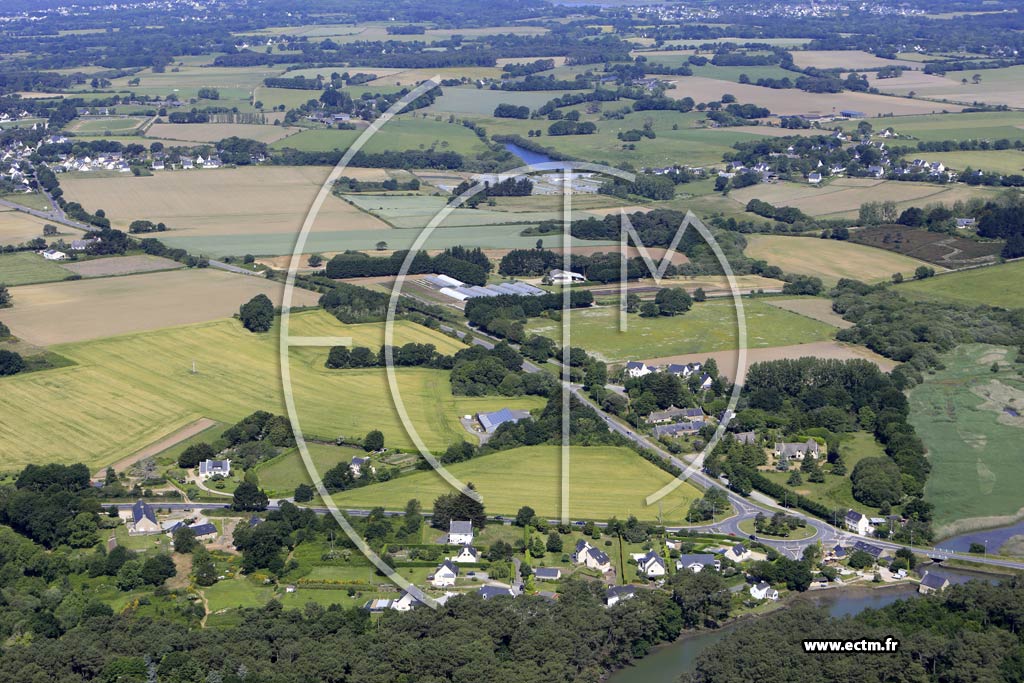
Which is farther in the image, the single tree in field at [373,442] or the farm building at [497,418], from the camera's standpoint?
the farm building at [497,418]

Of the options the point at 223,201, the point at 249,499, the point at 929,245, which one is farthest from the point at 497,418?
the point at 223,201

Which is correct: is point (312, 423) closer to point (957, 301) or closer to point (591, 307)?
point (591, 307)

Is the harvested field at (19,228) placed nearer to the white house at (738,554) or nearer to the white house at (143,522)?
the white house at (143,522)

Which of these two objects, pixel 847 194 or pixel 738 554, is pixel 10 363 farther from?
pixel 847 194

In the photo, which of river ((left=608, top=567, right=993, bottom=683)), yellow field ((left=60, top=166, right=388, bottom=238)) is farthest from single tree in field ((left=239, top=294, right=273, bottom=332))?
river ((left=608, top=567, right=993, bottom=683))

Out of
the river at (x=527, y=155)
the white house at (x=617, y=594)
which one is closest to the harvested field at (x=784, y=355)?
the white house at (x=617, y=594)

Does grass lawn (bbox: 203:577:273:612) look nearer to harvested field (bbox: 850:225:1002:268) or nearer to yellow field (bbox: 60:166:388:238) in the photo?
yellow field (bbox: 60:166:388:238)

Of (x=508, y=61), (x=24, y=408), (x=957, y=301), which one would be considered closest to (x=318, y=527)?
(x=24, y=408)
